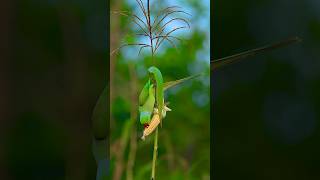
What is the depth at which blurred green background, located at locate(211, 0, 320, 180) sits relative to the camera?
196 cm

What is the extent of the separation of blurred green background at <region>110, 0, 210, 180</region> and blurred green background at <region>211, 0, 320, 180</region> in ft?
0.17

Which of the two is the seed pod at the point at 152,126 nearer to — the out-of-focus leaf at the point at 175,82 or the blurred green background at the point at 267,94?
the out-of-focus leaf at the point at 175,82

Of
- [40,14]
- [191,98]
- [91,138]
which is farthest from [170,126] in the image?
[40,14]

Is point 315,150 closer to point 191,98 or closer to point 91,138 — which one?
point 191,98

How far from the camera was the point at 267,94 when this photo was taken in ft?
6.59

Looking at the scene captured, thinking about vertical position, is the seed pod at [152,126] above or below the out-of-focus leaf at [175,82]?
below

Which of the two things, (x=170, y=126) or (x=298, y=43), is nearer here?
(x=170, y=126)

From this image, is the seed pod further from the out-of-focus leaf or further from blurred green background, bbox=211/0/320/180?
blurred green background, bbox=211/0/320/180

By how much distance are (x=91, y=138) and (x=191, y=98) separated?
0.38 m

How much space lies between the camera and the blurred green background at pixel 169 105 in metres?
1.85

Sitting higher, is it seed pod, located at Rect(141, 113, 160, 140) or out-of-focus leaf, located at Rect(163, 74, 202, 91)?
out-of-focus leaf, located at Rect(163, 74, 202, 91)

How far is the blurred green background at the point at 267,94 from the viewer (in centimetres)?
196

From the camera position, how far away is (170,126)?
6.18 ft

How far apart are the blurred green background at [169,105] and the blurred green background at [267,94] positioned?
0.05m
